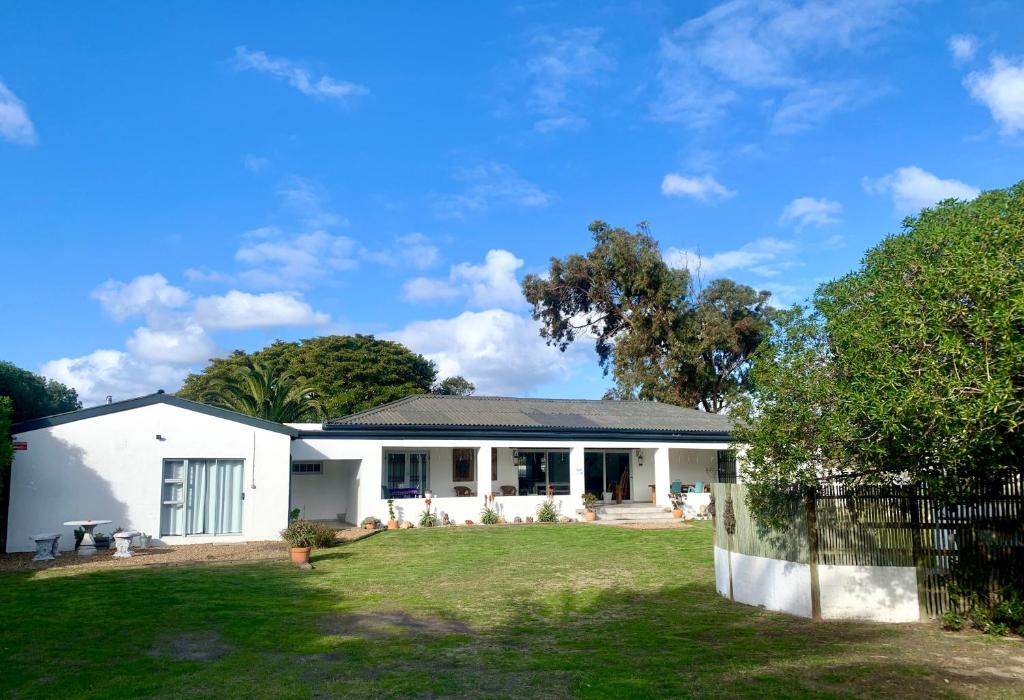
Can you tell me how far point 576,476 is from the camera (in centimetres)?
2814

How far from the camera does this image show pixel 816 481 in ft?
32.3

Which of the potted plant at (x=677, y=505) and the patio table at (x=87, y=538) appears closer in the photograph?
the patio table at (x=87, y=538)

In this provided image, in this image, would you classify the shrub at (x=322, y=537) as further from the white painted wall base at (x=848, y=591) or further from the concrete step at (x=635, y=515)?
the white painted wall base at (x=848, y=591)

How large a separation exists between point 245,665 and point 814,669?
6.38 meters

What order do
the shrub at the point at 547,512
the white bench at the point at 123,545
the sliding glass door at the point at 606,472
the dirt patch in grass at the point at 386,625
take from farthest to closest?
the sliding glass door at the point at 606,472, the shrub at the point at 547,512, the white bench at the point at 123,545, the dirt patch in grass at the point at 386,625

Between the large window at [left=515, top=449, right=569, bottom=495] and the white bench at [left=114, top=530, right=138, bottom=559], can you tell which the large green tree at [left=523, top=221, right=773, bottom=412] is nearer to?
the large window at [left=515, top=449, right=569, bottom=495]

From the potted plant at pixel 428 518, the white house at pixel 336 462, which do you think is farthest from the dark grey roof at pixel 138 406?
the potted plant at pixel 428 518

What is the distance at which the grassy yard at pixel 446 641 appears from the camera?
7742mm

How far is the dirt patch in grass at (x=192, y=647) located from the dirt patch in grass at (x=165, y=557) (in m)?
7.66

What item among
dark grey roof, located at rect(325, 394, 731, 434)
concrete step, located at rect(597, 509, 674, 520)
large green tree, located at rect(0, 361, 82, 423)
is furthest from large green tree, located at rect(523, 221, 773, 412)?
large green tree, located at rect(0, 361, 82, 423)

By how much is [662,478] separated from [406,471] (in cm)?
1010

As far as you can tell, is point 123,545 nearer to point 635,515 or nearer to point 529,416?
point 529,416

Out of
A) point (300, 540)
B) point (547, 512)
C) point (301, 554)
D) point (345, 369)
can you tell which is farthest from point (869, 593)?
point (345, 369)

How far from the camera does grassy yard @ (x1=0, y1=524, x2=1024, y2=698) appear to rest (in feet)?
25.4
